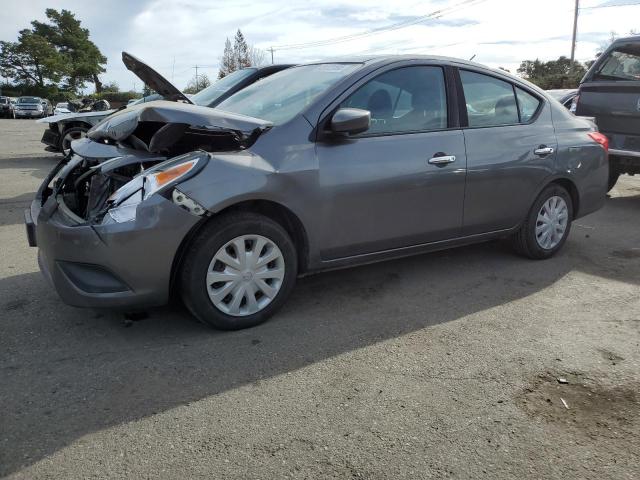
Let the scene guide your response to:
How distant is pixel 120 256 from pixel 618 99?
663cm

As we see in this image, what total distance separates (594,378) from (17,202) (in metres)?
6.92

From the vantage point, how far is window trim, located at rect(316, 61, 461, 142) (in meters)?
3.63

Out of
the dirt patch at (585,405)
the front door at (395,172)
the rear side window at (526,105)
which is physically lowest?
the dirt patch at (585,405)

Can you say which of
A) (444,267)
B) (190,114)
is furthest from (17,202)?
(444,267)

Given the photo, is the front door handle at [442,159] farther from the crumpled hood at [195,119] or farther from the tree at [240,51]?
the tree at [240,51]

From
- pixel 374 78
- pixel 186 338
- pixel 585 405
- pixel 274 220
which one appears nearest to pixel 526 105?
pixel 374 78

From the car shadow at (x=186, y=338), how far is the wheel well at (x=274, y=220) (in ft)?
1.32

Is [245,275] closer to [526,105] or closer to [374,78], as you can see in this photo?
[374,78]

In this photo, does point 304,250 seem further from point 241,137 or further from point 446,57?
point 446,57

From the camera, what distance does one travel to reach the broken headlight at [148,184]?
311cm

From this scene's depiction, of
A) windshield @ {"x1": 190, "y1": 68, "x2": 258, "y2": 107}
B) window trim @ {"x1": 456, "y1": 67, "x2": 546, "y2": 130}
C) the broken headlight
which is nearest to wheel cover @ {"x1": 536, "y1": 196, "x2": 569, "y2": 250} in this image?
window trim @ {"x1": 456, "y1": 67, "x2": 546, "y2": 130}

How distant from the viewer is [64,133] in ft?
35.2

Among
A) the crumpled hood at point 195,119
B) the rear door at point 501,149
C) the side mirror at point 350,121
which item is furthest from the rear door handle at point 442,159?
the crumpled hood at point 195,119

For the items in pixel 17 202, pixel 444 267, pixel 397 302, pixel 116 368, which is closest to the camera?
pixel 116 368
